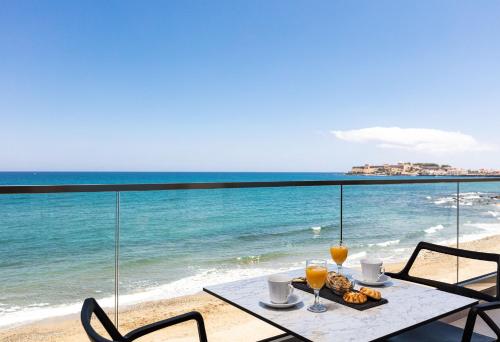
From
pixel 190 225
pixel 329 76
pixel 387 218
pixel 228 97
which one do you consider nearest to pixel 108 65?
pixel 228 97

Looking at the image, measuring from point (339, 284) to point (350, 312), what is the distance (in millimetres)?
208

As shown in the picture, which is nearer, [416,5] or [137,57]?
[416,5]

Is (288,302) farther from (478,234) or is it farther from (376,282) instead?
(478,234)

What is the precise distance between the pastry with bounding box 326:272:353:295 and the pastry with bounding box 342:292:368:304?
0.06 meters

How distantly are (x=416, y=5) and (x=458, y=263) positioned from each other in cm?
880

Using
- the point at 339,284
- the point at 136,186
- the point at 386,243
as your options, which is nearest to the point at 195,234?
the point at 386,243

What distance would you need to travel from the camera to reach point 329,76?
2095cm

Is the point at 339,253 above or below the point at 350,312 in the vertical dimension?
above

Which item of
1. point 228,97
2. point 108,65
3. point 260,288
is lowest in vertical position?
point 260,288

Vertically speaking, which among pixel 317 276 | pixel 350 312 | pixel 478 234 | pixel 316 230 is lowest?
pixel 316 230

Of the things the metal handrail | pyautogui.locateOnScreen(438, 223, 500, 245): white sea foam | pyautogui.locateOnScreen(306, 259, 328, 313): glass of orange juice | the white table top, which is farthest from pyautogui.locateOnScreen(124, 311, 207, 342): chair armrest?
pyautogui.locateOnScreen(438, 223, 500, 245): white sea foam

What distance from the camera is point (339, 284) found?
1.56m

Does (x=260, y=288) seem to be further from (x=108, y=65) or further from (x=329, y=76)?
(x=108, y=65)

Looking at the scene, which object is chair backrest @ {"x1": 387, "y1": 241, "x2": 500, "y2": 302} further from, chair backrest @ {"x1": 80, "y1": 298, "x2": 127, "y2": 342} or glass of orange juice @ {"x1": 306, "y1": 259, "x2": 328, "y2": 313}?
Answer: chair backrest @ {"x1": 80, "y1": 298, "x2": 127, "y2": 342}
